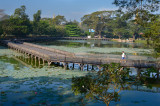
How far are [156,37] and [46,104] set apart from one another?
12078 millimetres

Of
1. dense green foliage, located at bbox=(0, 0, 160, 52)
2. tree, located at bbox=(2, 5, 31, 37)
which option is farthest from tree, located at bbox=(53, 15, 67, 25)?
tree, located at bbox=(2, 5, 31, 37)

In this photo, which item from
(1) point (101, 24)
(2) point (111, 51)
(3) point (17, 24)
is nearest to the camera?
(2) point (111, 51)

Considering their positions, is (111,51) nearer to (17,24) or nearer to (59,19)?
(17,24)

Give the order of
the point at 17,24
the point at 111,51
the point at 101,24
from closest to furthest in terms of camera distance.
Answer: the point at 111,51
the point at 17,24
the point at 101,24

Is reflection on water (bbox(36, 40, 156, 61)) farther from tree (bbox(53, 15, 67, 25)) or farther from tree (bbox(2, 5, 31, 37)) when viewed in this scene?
tree (bbox(53, 15, 67, 25))

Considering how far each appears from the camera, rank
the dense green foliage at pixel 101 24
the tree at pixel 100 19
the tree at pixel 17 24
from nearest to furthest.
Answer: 1. the dense green foliage at pixel 101 24
2. the tree at pixel 17 24
3. the tree at pixel 100 19

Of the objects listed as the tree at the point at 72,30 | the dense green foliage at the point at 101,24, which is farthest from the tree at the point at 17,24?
the tree at the point at 72,30

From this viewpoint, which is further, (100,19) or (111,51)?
(100,19)

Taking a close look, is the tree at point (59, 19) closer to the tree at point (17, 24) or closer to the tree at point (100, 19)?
the tree at point (100, 19)

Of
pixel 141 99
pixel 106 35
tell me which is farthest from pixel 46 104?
pixel 106 35

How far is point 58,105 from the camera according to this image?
15578 millimetres

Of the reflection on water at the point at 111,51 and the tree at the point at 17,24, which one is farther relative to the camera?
the tree at the point at 17,24

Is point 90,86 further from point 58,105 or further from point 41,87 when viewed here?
point 41,87

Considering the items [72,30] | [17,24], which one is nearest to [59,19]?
[72,30]
